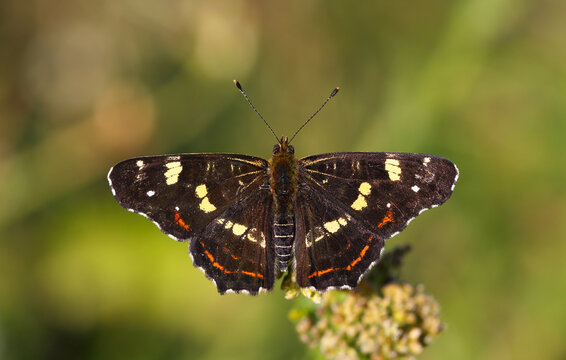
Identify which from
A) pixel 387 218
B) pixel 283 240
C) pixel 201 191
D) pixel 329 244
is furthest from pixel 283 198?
pixel 387 218

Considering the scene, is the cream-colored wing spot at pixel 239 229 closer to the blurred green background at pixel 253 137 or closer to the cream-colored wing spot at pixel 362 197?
the cream-colored wing spot at pixel 362 197

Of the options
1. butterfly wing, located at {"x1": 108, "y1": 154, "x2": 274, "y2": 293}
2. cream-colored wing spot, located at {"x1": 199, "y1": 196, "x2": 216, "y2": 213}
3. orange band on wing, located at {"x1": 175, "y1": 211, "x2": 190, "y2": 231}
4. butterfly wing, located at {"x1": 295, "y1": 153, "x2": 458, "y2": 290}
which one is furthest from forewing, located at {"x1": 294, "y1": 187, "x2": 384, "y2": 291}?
orange band on wing, located at {"x1": 175, "y1": 211, "x2": 190, "y2": 231}

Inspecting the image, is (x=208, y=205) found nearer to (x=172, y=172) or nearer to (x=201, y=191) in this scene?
(x=201, y=191)

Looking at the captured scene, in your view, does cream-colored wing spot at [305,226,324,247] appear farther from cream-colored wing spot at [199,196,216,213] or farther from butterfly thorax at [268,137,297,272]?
cream-colored wing spot at [199,196,216,213]

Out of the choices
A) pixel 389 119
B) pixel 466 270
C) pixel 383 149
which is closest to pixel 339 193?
pixel 383 149

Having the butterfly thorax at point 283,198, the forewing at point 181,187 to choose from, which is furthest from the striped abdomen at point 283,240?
the forewing at point 181,187

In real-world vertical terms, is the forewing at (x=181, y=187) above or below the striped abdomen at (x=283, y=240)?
above
